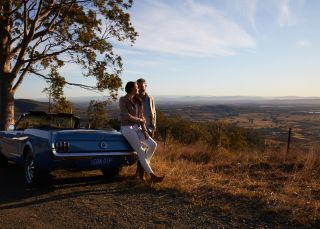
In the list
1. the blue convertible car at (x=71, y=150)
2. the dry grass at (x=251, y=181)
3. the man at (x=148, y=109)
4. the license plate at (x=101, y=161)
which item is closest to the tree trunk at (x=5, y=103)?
the dry grass at (x=251, y=181)

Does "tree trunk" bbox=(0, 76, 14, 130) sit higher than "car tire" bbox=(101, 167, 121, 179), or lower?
higher

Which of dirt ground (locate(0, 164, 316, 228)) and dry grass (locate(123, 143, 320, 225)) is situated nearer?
dirt ground (locate(0, 164, 316, 228))

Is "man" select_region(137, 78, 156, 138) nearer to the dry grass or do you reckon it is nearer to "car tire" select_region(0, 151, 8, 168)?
the dry grass

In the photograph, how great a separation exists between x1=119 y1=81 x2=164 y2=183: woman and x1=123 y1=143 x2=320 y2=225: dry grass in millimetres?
606

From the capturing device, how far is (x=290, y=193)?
7352 millimetres

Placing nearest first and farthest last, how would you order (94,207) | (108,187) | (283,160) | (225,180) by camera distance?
(94,207) → (108,187) → (225,180) → (283,160)

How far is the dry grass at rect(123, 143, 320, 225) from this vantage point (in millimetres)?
6125

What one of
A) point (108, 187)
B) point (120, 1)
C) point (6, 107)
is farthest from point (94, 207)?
point (120, 1)

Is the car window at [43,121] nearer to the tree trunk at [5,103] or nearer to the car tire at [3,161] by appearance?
the car tire at [3,161]

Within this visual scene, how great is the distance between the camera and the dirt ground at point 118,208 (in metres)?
5.65

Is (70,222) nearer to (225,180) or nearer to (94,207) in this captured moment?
(94,207)

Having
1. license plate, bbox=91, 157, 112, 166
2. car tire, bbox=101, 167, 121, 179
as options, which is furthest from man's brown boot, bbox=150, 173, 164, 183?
car tire, bbox=101, 167, 121, 179

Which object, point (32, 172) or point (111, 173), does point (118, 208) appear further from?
point (111, 173)

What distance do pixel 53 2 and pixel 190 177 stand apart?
857 centimetres
